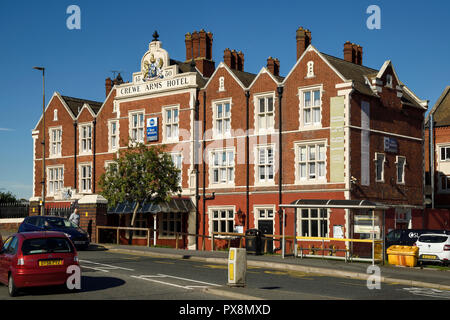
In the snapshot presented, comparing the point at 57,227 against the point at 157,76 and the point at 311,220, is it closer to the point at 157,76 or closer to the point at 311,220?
the point at 311,220

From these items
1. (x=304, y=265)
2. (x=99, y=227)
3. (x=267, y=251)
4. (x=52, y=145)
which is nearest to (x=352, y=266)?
(x=304, y=265)

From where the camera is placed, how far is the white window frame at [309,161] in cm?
3722

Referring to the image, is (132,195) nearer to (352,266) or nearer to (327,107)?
(327,107)

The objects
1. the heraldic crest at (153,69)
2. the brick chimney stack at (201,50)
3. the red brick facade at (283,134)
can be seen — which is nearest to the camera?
the red brick facade at (283,134)

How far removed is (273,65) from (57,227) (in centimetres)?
2166

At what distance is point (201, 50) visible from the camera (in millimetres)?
48156

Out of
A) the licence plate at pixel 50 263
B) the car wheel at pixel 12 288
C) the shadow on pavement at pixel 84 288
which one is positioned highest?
the licence plate at pixel 50 263

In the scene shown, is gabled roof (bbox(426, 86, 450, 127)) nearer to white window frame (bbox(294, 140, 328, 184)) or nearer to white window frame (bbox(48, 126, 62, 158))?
white window frame (bbox(294, 140, 328, 184))

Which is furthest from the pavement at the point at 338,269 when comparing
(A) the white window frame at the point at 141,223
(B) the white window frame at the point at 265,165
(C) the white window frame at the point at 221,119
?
(A) the white window frame at the point at 141,223

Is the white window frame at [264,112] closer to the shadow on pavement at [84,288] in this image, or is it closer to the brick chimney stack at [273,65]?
the brick chimney stack at [273,65]

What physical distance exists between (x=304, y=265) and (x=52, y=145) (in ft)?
113

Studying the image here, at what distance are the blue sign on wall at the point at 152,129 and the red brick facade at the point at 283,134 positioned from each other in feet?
1.25

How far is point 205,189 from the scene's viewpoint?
142 feet

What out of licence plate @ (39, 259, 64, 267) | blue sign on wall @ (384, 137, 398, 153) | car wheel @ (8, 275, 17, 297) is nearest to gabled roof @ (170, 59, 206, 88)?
blue sign on wall @ (384, 137, 398, 153)
